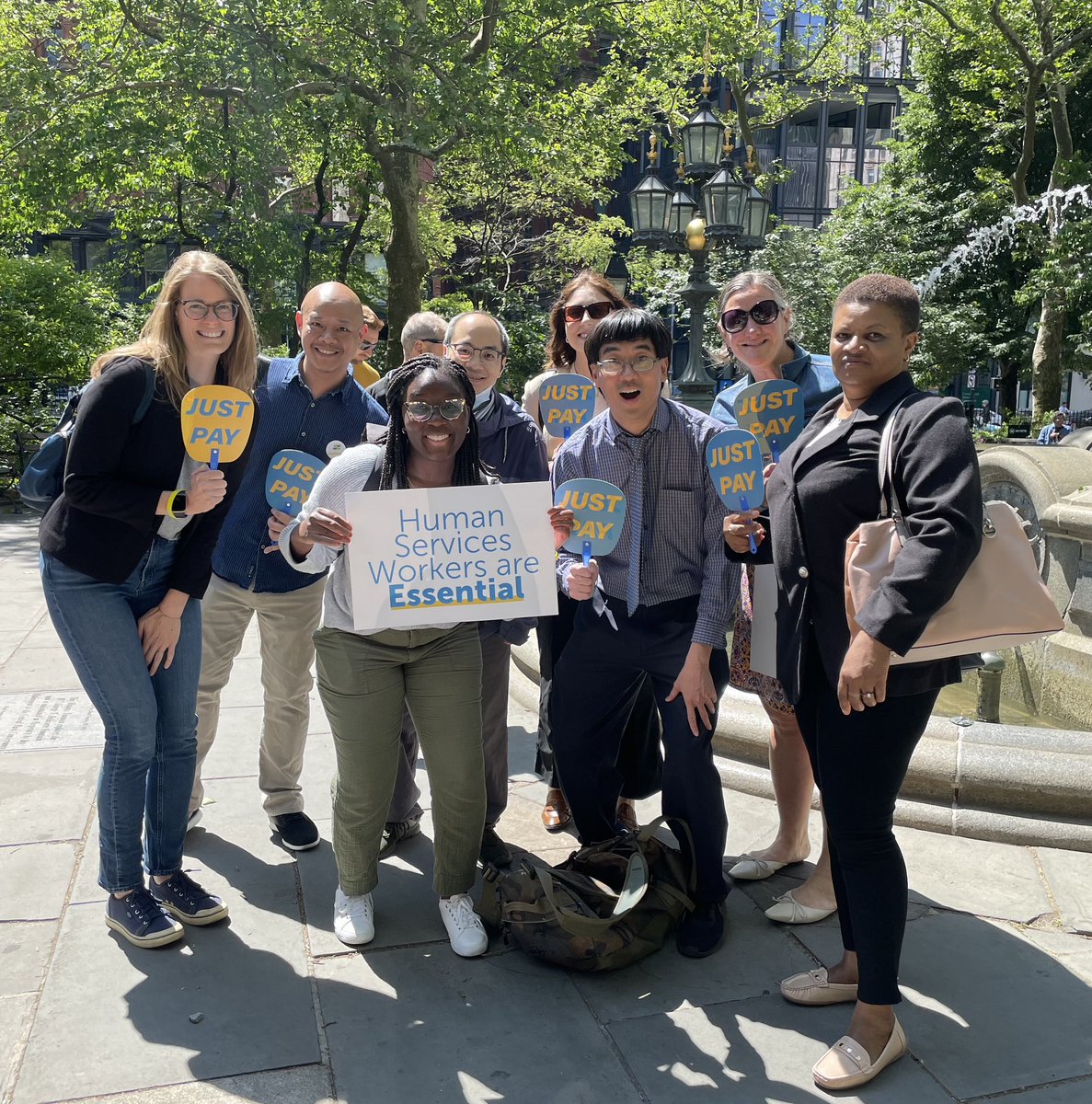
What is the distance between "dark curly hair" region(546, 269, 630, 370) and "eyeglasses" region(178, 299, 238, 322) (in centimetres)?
174

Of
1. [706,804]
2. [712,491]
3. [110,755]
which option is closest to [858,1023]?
[706,804]

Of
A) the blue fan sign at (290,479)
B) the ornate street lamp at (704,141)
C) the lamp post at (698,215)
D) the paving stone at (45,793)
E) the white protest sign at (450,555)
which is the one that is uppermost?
the ornate street lamp at (704,141)

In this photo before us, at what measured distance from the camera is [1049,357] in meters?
20.4

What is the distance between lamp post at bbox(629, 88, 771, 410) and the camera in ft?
33.0

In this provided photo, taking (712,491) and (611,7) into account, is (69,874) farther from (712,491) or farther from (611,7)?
(611,7)

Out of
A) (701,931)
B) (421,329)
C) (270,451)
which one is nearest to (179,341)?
(270,451)

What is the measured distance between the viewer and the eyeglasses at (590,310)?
177 inches

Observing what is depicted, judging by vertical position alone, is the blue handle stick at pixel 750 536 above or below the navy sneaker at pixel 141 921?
above

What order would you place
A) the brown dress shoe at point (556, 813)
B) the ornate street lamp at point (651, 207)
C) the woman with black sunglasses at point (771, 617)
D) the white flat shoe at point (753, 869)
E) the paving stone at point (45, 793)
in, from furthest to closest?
the ornate street lamp at point (651, 207)
the brown dress shoe at point (556, 813)
the paving stone at point (45, 793)
the white flat shoe at point (753, 869)
the woman with black sunglasses at point (771, 617)

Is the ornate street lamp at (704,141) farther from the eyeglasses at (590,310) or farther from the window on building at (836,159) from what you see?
the window on building at (836,159)

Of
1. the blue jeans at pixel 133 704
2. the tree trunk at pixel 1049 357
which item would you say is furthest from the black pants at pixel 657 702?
the tree trunk at pixel 1049 357

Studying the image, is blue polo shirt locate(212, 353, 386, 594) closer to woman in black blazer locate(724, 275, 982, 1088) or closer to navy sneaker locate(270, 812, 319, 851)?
navy sneaker locate(270, 812, 319, 851)

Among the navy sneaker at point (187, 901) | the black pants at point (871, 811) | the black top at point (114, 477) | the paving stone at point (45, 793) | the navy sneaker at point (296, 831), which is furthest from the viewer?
the paving stone at point (45, 793)

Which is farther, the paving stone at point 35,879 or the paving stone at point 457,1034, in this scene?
the paving stone at point 35,879
